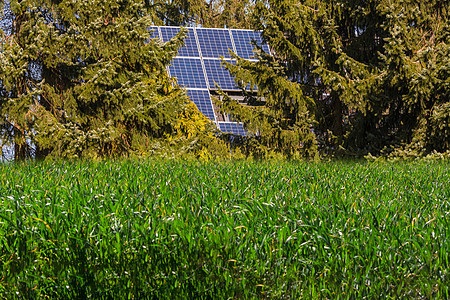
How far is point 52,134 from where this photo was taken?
14.6 metres

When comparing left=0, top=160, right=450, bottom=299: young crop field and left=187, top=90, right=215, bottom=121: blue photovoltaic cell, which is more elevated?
left=187, top=90, right=215, bottom=121: blue photovoltaic cell

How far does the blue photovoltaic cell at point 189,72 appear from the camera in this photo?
2195 cm

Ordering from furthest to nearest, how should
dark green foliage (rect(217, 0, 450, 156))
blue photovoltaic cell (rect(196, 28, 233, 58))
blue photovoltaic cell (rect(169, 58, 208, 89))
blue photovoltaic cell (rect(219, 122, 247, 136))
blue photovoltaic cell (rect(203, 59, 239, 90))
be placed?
blue photovoltaic cell (rect(196, 28, 233, 58)) < blue photovoltaic cell (rect(203, 59, 239, 90)) < blue photovoltaic cell (rect(169, 58, 208, 89)) < blue photovoltaic cell (rect(219, 122, 247, 136)) < dark green foliage (rect(217, 0, 450, 156))

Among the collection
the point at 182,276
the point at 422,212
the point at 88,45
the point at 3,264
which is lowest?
the point at 422,212

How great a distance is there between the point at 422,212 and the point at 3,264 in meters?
3.88

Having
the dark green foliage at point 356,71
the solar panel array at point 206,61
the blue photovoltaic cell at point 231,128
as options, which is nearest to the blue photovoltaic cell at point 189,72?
the solar panel array at point 206,61

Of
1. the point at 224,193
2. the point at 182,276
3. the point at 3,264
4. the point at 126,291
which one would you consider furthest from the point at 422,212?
the point at 3,264

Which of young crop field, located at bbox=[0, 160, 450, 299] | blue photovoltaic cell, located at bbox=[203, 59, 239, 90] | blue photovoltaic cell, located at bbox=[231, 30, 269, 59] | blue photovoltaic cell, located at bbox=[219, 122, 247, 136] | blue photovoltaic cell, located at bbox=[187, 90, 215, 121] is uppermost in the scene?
blue photovoltaic cell, located at bbox=[231, 30, 269, 59]

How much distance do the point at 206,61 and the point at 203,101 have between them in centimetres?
324

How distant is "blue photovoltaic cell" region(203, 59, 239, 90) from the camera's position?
22388 millimetres

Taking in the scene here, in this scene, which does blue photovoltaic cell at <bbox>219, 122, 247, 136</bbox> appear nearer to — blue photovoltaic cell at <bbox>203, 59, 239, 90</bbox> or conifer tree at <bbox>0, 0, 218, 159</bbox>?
blue photovoltaic cell at <bbox>203, 59, 239, 90</bbox>

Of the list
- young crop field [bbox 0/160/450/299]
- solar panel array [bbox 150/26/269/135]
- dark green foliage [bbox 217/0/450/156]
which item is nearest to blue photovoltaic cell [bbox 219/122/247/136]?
solar panel array [bbox 150/26/269/135]

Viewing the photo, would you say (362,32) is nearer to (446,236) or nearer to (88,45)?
(88,45)

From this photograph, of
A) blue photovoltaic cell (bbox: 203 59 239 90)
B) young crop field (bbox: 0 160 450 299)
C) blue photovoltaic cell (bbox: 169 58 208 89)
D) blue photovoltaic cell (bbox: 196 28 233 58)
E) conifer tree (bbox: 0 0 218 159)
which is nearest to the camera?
young crop field (bbox: 0 160 450 299)
